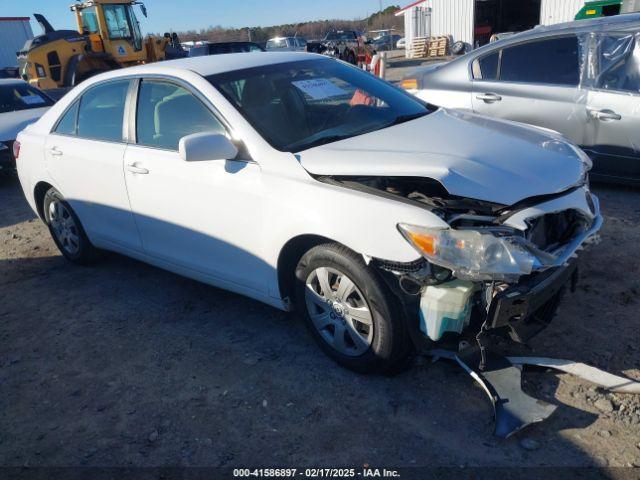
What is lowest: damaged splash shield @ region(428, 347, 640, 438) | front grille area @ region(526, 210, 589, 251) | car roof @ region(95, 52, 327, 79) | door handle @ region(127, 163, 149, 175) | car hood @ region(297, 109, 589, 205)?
damaged splash shield @ region(428, 347, 640, 438)

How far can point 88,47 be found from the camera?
16359mm

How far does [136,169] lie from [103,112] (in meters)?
0.80

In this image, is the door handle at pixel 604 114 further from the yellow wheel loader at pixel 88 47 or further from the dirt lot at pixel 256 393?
the yellow wheel loader at pixel 88 47

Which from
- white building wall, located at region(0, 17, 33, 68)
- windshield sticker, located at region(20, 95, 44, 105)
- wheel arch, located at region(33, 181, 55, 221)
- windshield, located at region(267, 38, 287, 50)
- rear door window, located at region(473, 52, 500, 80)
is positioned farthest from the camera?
white building wall, located at region(0, 17, 33, 68)

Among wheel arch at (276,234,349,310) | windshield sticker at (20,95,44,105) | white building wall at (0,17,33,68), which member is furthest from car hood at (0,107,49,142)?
white building wall at (0,17,33,68)

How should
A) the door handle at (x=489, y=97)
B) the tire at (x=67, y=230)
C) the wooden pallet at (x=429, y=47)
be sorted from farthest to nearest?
the wooden pallet at (x=429, y=47)
the door handle at (x=489, y=97)
the tire at (x=67, y=230)

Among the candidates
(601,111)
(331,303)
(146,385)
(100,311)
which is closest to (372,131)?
(331,303)

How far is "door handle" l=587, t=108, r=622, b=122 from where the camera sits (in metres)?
4.85

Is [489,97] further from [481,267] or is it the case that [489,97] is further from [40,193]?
[40,193]

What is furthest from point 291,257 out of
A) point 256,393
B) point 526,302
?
point 526,302

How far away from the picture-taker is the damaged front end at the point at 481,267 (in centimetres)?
237

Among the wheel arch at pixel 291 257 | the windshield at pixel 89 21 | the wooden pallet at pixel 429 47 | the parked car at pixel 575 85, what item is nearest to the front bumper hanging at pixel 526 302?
the wheel arch at pixel 291 257

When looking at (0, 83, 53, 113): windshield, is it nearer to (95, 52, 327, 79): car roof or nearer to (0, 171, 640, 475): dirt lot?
(95, 52, 327, 79): car roof

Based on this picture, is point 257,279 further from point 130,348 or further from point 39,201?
point 39,201
